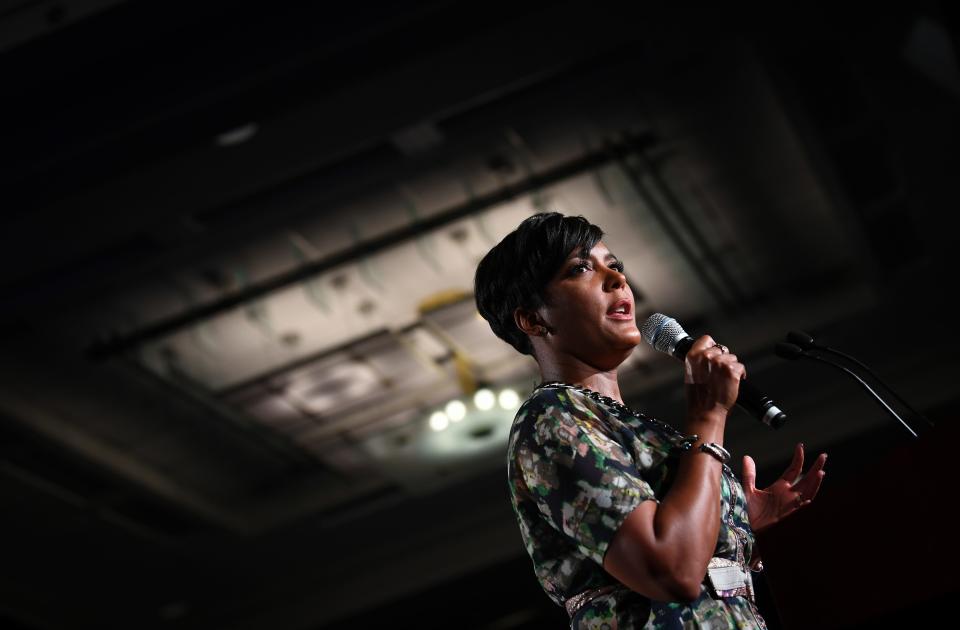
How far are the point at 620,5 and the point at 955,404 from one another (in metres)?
4.05

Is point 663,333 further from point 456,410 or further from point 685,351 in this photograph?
point 456,410

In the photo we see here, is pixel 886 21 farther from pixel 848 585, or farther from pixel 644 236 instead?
pixel 848 585

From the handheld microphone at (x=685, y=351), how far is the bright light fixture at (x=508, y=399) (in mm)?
4300

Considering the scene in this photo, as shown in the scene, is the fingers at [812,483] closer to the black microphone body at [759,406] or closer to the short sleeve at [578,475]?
the black microphone body at [759,406]

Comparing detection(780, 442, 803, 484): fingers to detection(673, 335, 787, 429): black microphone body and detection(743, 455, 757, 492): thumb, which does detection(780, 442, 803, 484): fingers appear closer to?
detection(743, 455, 757, 492): thumb

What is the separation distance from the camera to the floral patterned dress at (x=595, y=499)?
1.22 meters

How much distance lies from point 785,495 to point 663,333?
0.88 ft

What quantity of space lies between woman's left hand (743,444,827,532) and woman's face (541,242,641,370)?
26 centimetres

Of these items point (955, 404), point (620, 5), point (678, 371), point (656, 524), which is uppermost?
point (620, 5)

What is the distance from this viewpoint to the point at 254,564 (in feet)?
23.8

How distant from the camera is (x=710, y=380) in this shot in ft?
4.28

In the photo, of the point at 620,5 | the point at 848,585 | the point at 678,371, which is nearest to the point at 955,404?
the point at 678,371

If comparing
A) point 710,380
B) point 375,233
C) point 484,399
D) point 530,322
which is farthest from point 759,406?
point 484,399

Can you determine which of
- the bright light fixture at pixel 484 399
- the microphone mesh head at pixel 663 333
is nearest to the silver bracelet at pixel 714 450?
the microphone mesh head at pixel 663 333
